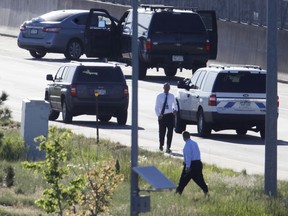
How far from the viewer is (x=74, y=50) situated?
43.0m

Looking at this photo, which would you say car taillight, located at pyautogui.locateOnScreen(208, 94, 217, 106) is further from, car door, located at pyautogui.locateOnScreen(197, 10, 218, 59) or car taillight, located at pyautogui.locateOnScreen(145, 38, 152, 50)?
car door, located at pyautogui.locateOnScreen(197, 10, 218, 59)

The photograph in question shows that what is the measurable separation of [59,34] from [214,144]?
1838 cm

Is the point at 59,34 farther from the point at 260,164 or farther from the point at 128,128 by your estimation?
the point at 260,164

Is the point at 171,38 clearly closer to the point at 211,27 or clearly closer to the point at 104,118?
the point at 211,27

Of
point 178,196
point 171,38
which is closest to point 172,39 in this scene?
point 171,38

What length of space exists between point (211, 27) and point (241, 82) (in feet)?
Answer: 40.6

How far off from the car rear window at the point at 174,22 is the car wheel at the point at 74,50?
6.94 meters

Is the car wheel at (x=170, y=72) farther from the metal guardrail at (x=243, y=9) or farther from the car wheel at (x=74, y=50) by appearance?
the car wheel at (x=74, y=50)

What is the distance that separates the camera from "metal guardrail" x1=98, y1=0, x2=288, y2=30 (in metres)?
39.4

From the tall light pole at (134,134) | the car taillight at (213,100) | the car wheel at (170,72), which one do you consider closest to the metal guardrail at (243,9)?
the car wheel at (170,72)

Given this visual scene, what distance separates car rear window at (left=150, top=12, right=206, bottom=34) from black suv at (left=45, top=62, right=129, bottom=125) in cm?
820

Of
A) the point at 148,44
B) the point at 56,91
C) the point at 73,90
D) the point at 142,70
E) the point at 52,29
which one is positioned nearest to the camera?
the point at 73,90

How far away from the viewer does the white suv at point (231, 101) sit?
85.0ft

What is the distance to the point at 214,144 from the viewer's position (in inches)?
990
